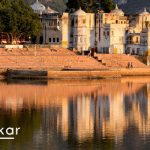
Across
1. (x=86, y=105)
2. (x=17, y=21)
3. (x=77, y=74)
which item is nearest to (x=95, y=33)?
(x=17, y=21)

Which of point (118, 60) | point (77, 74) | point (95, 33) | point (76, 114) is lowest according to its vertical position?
point (76, 114)

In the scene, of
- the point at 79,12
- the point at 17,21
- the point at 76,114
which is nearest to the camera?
the point at 76,114

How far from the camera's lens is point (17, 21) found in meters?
59.2

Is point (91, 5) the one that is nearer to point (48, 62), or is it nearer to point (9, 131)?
point (48, 62)

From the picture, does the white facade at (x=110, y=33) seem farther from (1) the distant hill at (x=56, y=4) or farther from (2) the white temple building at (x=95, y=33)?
(1) the distant hill at (x=56, y=4)

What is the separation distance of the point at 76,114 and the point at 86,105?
3040mm

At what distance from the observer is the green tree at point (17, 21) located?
193 feet

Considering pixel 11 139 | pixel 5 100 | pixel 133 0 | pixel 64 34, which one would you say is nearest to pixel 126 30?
pixel 64 34

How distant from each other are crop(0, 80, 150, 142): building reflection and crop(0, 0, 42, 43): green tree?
1208cm

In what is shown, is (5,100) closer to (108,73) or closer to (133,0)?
(108,73)

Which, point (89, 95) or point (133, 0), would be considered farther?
point (133, 0)

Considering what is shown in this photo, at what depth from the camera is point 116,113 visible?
33906mm

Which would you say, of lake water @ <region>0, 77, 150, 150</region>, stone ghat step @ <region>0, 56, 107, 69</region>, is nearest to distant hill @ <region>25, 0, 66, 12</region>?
stone ghat step @ <region>0, 56, 107, 69</region>

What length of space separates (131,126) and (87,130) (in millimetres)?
1845
